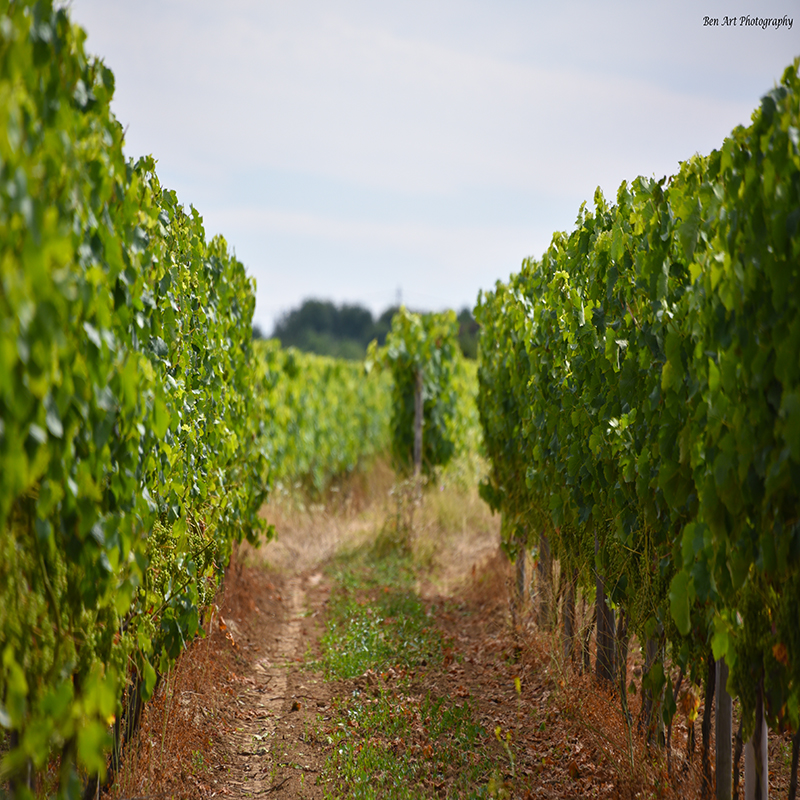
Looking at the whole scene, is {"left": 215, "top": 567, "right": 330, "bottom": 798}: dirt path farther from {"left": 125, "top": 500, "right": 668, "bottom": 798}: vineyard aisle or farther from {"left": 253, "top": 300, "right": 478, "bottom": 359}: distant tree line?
{"left": 253, "top": 300, "right": 478, "bottom": 359}: distant tree line

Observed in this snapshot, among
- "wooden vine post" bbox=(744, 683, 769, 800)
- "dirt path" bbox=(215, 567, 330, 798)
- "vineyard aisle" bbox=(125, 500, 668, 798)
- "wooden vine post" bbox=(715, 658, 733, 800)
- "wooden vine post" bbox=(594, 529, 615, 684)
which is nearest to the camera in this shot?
"wooden vine post" bbox=(744, 683, 769, 800)

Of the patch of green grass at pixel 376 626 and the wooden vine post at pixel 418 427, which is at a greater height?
the wooden vine post at pixel 418 427

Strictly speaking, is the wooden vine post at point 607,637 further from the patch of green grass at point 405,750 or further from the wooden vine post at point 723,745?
the wooden vine post at point 723,745

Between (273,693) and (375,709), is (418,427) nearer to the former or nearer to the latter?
(273,693)

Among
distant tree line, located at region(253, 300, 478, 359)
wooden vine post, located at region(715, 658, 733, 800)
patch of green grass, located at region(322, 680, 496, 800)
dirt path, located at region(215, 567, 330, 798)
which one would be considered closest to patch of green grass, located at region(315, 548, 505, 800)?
patch of green grass, located at region(322, 680, 496, 800)

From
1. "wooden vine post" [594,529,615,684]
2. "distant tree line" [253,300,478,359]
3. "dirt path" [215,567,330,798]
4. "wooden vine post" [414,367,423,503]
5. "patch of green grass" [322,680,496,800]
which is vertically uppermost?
"distant tree line" [253,300,478,359]

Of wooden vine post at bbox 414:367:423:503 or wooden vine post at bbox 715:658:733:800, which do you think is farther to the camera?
wooden vine post at bbox 414:367:423:503

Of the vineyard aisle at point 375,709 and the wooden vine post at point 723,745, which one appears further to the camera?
the vineyard aisle at point 375,709

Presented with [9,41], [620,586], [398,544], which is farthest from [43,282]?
Result: [398,544]

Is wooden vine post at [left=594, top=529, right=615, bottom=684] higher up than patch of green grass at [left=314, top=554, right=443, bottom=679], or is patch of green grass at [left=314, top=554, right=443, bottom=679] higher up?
wooden vine post at [left=594, top=529, right=615, bottom=684]

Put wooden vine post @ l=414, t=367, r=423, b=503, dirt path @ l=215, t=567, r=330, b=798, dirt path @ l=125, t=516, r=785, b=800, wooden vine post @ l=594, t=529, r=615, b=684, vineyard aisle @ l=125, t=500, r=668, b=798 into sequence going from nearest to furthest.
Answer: dirt path @ l=125, t=516, r=785, b=800 → vineyard aisle @ l=125, t=500, r=668, b=798 → dirt path @ l=215, t=567, r=330, b=798 → wooden vine post @ l=594, t=529, r=615, b=684 → wooden vine post @ l=414, t=367, r=423, b=503

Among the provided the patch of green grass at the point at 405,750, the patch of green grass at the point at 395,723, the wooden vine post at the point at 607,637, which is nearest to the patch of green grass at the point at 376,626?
the patch of green grass at the point at 395,723

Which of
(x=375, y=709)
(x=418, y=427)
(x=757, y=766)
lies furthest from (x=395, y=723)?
(x=418, y=427)

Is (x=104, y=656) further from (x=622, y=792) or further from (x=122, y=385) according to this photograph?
(x=622, y=792)
